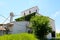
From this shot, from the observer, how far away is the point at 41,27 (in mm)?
31125

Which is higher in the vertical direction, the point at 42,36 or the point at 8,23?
the point at 8,23

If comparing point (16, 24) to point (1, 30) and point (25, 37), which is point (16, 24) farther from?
point (25, 37)

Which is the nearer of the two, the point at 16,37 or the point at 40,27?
the point at 16,37

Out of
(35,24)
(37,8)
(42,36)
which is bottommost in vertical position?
(42,36)

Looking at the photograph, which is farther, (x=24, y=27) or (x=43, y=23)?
(x=24, y=27)

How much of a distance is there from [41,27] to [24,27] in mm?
5728

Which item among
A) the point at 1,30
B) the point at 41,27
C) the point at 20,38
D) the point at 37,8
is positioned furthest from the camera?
the point at 37,8

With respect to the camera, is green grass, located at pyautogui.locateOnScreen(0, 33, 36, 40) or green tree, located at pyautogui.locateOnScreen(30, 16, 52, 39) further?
green tree, located at pyautogui.locateOnScreen(30, 16, 52, 39)

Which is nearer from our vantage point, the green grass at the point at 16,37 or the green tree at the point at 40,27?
the green grass at the point at 16,37

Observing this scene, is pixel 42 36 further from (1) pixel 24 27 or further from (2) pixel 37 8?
(2) pixel 37 8

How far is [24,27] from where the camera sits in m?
35.8

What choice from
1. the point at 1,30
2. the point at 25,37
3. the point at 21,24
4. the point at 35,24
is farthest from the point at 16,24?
the point at 25,37

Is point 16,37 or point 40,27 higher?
point 40,27

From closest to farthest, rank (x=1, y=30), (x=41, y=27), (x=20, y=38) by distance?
(x=20, y=38) → (x=41, y=27) → (x=1, y=30)
